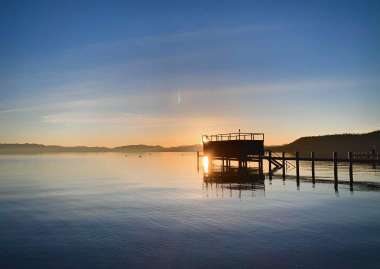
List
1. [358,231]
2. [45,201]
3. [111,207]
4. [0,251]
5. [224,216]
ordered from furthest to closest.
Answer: [45,201]
[111,207]
[224,216]
[358,231]
[0,251]

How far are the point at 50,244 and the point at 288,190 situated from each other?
2233cm

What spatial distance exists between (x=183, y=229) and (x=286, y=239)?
504 centimetres

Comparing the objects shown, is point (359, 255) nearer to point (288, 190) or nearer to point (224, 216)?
point (224, 216)

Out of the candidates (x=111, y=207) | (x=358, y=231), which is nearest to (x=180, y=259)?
Result: (x=358, y=231)

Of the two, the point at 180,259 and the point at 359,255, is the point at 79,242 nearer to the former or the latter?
the point at 180,259

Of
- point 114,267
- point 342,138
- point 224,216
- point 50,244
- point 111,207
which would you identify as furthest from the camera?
point 342,138

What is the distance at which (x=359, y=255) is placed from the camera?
12.8 m

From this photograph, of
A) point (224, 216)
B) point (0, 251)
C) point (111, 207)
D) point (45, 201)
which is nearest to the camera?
point (0, 251)

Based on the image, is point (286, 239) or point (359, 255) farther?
point (286, 239)

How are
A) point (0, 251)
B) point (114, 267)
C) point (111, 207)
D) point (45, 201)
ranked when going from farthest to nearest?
point (45, 201) < point (111, 207) < point (0, 251) < point (114, 267)

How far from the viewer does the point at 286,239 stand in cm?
1500

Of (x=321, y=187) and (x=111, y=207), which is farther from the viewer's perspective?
(x=321, y=187)

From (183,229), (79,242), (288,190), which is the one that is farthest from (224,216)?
(288,190)

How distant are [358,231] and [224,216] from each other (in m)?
7.05
